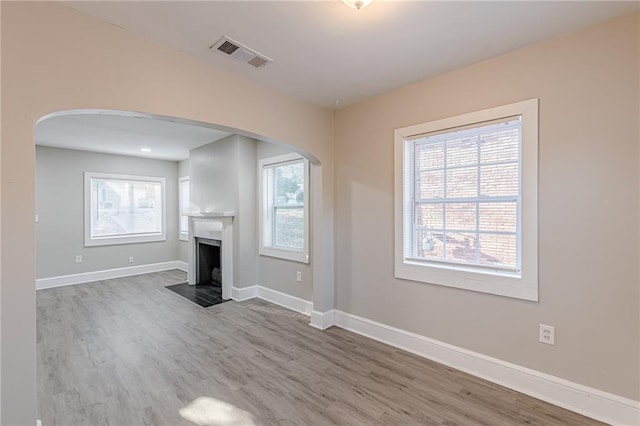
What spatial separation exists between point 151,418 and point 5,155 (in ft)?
5.98

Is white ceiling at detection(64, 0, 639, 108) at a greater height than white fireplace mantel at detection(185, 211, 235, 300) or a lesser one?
greater

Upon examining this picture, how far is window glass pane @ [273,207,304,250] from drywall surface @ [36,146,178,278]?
12.6ft

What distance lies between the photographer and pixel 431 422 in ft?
6.10

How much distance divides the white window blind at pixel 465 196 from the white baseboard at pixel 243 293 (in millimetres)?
2735

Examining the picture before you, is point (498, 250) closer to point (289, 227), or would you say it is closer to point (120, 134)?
point (289, 227)

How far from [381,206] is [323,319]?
5.02 feet

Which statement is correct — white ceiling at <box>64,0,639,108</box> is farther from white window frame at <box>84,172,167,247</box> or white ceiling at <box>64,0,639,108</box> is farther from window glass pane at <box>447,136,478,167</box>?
white window frame at <box>84,172,167,247</box>

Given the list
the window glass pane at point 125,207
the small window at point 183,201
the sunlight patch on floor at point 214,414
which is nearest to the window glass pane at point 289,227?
the sunlight patch on floor at point 214,414

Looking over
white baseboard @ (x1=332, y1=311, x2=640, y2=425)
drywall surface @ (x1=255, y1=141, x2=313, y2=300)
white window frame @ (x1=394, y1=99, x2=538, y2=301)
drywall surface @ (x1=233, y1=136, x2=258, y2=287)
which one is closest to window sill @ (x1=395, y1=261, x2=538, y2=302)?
white window frame @ (x1=394, y1=99, x2=538, y2=301)

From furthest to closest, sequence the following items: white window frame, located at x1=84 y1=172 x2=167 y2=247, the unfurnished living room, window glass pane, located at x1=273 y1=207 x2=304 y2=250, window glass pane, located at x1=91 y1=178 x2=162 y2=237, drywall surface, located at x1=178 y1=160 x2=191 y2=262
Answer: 1. drywall surface, located at x1=178 y1=160 x2=191 y2=262
2. window glass pane, located at x1=91 y1=178 x2=162 y2=237
3. white window frame, located at x1=84 y1=172 x2=167 y2=247
4. window glass pane, located at x1=273 y1=207 x2=304 y2=250
5. the unfurnished living room

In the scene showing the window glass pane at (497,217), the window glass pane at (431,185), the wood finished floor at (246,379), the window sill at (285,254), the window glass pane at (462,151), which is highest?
the window glass pane at (462,151)

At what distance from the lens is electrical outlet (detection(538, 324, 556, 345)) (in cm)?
207

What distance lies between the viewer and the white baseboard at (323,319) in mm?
3363

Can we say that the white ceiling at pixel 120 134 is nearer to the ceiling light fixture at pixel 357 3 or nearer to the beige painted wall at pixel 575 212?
the ceiling light fixture at pixel 357 3
